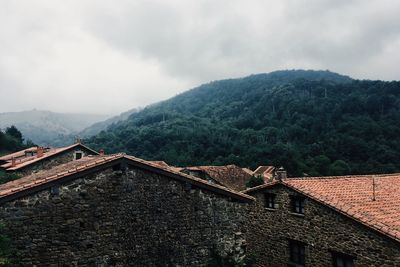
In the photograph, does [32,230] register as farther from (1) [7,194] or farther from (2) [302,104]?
(2) [302,104]

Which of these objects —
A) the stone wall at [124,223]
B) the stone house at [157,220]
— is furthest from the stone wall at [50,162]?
the stone wall at [124,223]

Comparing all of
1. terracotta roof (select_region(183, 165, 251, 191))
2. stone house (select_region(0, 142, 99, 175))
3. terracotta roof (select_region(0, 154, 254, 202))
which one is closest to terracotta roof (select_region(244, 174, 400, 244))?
terracotta roof (select_region(0, 154, 254, 202))

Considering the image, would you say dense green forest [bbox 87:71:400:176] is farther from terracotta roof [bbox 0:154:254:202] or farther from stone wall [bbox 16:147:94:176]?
terracotta roof [bbox 0:154:254:202]

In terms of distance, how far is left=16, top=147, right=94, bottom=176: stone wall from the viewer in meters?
34.2

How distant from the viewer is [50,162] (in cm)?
3581

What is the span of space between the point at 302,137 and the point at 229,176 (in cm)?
6112

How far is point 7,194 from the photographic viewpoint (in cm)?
1127

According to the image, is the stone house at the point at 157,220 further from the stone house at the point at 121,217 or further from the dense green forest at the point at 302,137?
the dense green forest at the point at 302,137

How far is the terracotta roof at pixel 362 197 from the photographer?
16.2 meters

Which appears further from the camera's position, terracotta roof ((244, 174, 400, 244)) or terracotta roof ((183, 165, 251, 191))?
terracotta roof ((183, 165, 251, 191))

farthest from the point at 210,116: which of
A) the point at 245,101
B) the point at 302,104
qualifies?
the point at 302,104

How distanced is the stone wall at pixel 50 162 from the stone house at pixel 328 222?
21.2 meters

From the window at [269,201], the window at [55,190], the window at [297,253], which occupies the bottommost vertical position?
the window at [297,253]

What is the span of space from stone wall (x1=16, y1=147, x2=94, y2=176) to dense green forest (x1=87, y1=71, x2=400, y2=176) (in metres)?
52.2
